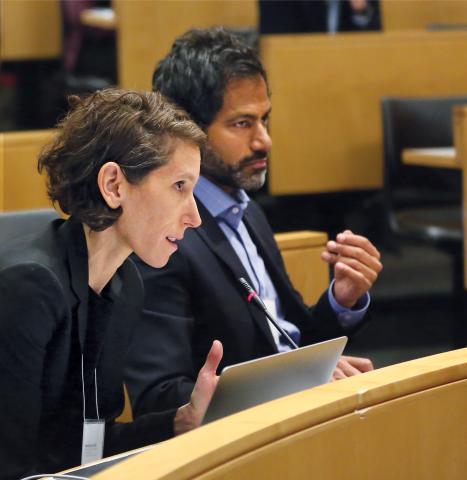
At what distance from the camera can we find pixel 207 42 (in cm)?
203

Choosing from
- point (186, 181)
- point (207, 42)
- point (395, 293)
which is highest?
point (207, 42)

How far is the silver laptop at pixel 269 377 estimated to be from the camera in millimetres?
1225

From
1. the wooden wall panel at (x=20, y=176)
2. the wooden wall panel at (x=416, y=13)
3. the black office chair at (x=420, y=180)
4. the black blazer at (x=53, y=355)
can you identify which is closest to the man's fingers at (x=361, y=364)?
the black blazer at (x=53, y=355)

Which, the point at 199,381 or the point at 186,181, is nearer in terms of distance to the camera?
the point at 199,381

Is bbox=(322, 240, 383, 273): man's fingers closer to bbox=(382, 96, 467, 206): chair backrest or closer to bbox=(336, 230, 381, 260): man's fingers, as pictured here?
bbox=(336, 230, 381, 260): man's fingers

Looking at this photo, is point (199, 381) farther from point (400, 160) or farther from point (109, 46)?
point (109, 46)

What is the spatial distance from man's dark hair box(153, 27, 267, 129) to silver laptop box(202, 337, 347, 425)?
2.41 ft

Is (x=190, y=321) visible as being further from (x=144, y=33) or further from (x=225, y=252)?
(x=144, y=33)

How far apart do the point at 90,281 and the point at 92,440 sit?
0.22 meters

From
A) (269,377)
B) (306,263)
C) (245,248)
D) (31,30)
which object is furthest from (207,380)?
(31,30)

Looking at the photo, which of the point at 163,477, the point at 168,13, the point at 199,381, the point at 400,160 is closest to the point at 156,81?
the point at 199,381

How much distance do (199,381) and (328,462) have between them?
1.39ft

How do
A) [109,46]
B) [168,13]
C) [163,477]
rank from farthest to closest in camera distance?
[109,46] < [168,13] < [163,477]

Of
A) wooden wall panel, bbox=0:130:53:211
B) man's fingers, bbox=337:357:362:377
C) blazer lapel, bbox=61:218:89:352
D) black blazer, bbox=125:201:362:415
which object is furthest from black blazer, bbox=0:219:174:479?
wooden wall panel, bbox=0:130:53:211
